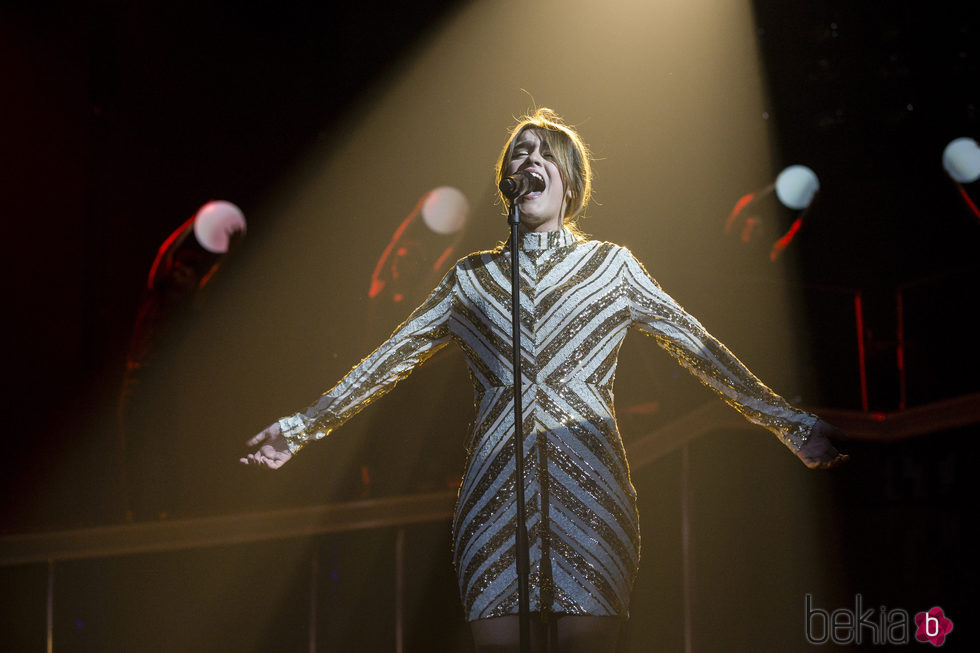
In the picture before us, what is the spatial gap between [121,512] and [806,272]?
5.82m

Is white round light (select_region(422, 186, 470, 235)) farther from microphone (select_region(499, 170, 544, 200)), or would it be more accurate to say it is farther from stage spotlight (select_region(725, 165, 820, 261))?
Answer: microphone (select_region(499, 170, 544, 200))

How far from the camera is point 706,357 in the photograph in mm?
1923

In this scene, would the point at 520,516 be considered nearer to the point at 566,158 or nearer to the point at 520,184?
the point at 520,184

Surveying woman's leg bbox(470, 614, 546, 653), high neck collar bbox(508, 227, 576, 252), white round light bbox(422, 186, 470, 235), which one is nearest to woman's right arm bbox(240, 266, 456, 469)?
high neck collar bbox(508, 227, 576, 252)

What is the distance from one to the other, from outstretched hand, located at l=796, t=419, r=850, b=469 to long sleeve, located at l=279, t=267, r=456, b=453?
2.53ft

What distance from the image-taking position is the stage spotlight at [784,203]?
6520 millimetres

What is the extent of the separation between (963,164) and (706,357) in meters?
7.09

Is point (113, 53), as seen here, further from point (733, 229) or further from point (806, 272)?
point (806, 272)

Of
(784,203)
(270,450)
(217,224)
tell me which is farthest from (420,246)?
(270,450)

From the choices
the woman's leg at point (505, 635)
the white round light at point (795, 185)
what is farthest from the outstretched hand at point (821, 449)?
the white round light at point (795, 185)

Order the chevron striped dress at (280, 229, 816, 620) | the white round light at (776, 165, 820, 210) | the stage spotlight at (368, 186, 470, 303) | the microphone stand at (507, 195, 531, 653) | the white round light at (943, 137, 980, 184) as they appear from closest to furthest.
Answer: the microphone stand at (507, 195, 531, 653)
the chevron striped dress at (280, 229, 816, 620)
the stage spotlight at (368, 186, 470, 303)
the white round light at (776, 165, 820, 210)
the white round light at (943, 137, 980, 184)

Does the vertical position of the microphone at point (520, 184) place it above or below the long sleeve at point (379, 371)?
above

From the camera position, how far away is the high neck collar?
1.98 m

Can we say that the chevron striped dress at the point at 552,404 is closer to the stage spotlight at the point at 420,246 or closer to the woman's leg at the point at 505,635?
the woman's leg at the point at 505,635
